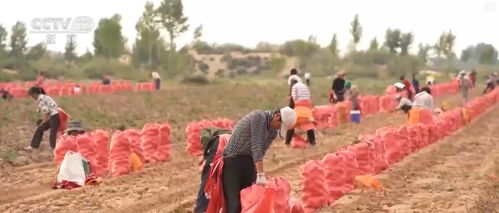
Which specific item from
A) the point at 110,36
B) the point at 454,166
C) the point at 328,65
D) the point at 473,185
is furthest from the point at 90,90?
the point at 328,65

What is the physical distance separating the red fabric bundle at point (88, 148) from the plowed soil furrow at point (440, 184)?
3961mm

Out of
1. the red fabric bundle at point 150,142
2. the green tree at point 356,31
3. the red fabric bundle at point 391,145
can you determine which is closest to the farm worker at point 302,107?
the red fabric bundle at point 391,145

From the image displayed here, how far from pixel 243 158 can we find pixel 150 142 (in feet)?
21.4

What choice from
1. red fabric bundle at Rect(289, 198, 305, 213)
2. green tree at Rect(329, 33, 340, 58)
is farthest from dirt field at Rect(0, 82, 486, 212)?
green tree at Rect(329, 33, 340, 58)

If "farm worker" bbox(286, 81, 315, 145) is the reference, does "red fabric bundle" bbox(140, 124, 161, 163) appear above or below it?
below

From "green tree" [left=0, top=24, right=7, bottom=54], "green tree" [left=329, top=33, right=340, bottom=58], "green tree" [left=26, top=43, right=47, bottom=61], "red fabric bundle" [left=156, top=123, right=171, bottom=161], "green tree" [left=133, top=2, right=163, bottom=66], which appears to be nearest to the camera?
"red fabric bundle" [left=156, top=123, right=171, bottom=161]

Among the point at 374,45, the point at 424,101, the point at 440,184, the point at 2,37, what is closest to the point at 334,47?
the point at 374,45

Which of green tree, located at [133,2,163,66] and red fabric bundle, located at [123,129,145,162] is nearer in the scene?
red fabric bundle, located at [123,129,145,162]

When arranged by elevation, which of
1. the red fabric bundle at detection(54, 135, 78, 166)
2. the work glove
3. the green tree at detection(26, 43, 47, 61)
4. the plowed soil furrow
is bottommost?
the plowed soil furrow

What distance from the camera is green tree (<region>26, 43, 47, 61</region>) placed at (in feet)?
201

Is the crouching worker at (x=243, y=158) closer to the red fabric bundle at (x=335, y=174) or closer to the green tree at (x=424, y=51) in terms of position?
the red fabric bundle at (x=335, y=174)

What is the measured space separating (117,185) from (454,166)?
5955 millimetres

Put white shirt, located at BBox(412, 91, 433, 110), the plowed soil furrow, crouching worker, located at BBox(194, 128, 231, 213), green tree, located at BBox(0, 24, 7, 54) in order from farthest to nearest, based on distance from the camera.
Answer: green tree, located at BBox(0, 24, 7, 54) < white shirt, located at BBox(412, 91, 433, 110) < the plowed soil furrow < crouching worker, located at BBox(194, 128, 231, 213)

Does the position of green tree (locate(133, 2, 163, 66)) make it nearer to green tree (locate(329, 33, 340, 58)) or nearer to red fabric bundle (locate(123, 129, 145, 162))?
green tree (locate(329, 33, 340, 58))
